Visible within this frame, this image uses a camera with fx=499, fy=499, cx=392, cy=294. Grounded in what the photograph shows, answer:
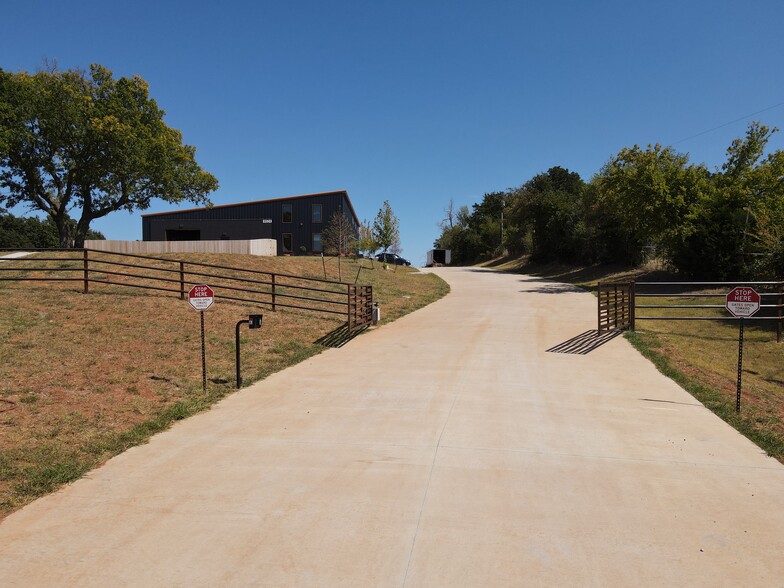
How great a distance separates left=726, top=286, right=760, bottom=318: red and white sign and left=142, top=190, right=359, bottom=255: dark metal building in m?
41.6

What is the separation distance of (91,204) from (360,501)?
3830 cm

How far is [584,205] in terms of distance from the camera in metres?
40.4

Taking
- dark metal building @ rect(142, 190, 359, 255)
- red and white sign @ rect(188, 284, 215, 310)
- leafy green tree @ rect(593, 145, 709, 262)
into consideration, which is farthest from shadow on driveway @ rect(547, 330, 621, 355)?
dark metal building @ rect(142, 190, 359, 255)

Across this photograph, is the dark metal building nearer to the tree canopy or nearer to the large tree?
the large tree

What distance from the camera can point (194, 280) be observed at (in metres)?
17.6

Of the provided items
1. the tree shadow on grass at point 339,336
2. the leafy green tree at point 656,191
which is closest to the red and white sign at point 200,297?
the tree shadow on grass at point 339,336

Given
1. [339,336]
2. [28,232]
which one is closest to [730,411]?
[339,336]

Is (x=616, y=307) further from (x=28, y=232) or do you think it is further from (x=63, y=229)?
(x=28, y=232)

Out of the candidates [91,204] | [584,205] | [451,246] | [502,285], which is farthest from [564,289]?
[451,246]

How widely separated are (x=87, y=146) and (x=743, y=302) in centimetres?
3624

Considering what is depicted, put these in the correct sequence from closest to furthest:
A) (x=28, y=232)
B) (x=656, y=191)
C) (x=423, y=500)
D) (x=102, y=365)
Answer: (x=423, y=500) → (x=102, y=365) → (x=656, y=191) → (x=28, y=232)

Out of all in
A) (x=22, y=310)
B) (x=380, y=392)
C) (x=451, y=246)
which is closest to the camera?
(x=380, y=392)

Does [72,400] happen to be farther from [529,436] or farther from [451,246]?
[451,246]

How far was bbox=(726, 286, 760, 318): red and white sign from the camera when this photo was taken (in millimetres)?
7613
